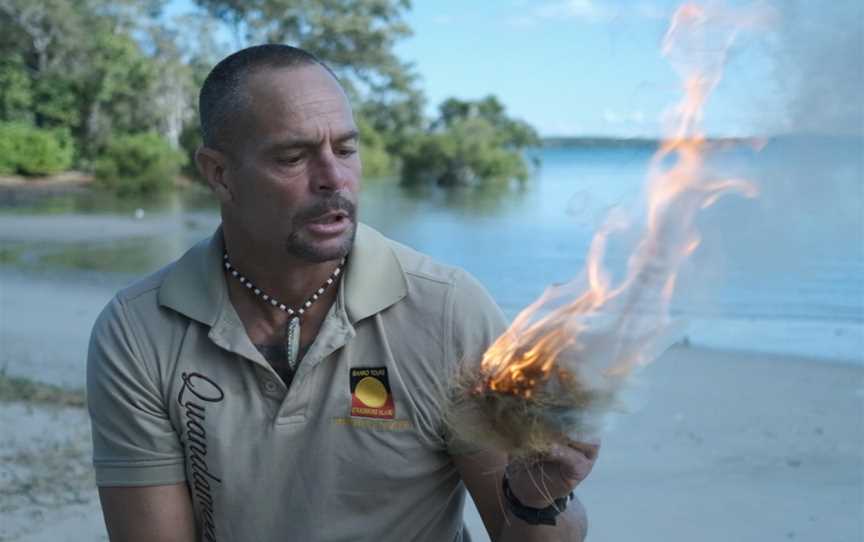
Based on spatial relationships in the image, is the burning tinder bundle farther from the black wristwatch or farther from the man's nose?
the man's nose

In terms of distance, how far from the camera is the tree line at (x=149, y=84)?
43.7 meters

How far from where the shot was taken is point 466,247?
925 inches

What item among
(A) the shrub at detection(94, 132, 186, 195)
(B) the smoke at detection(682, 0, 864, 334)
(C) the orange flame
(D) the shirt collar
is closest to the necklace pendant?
(D) the shirt collar

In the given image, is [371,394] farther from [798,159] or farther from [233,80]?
[798,159]

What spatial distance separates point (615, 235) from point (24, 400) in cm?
553

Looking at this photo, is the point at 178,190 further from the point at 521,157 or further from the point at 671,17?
the point at 671,17

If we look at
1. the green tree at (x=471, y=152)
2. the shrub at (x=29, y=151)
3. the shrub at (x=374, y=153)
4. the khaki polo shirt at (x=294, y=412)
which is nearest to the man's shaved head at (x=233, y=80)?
the khaki polo shirt at (x=294, y=412)

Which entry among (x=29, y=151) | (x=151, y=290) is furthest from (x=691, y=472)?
(x=29, y=151)

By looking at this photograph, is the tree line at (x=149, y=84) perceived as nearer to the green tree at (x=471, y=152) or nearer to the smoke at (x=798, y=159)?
the green tree at (x=471, y=152)

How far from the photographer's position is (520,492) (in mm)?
2352

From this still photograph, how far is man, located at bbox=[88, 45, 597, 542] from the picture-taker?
8.64ft

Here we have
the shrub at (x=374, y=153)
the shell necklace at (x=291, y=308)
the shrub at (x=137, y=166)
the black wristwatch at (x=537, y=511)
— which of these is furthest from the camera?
the shrub at (x=374, y=153)

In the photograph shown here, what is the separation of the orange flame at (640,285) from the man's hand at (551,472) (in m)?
0.16

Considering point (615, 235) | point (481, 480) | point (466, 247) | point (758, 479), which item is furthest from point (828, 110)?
point (466, 247)
